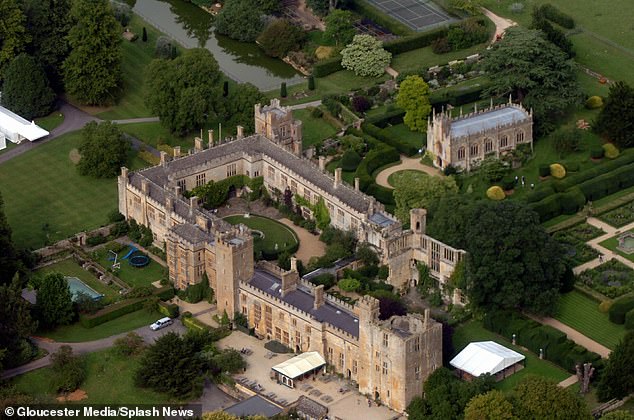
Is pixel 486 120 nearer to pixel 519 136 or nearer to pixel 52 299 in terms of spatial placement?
pixel 519 136

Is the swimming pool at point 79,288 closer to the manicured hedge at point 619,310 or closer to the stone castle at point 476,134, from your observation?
the stone castle at point 476,134

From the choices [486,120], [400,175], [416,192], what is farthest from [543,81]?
[416,192]

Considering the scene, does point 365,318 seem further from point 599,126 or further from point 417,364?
point 599,126

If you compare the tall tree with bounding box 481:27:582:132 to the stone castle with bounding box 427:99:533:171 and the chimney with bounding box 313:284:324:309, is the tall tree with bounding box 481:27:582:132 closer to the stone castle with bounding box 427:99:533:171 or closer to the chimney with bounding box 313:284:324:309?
the stone castle with bounding box 427:99:533:171

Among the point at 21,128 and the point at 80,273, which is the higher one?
the point at 21,128

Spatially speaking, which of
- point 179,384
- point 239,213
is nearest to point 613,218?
point 239,213

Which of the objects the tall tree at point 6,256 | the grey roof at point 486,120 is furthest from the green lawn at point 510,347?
the tall tree at point 6,256
